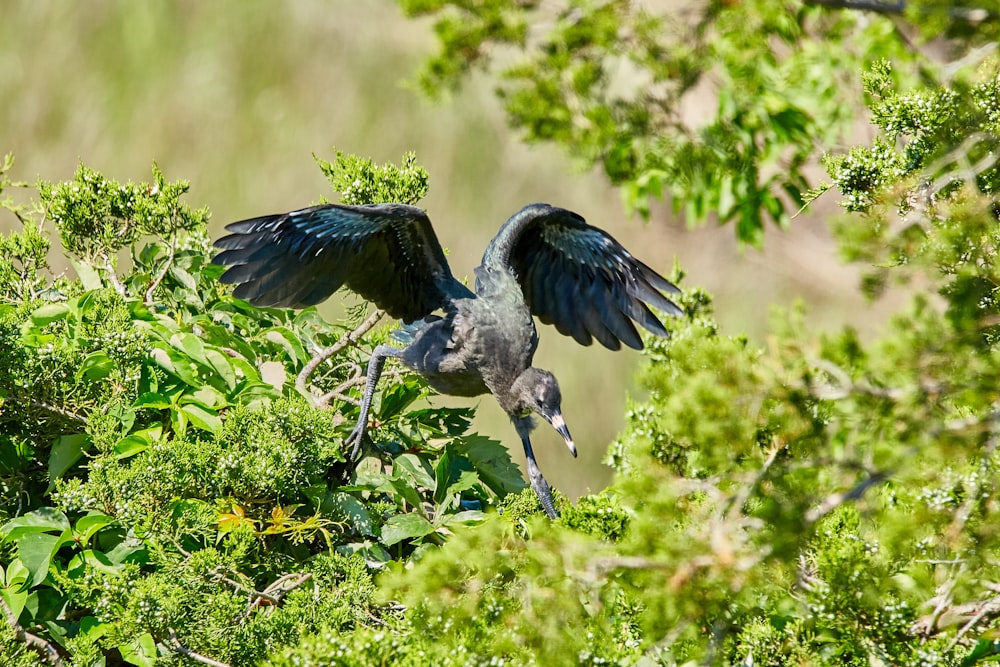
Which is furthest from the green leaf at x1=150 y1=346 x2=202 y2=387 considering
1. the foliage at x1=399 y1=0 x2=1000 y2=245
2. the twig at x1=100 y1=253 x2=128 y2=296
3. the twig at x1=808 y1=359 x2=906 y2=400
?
the foliage at x1=399 y1=0 x2=1000 y2=245

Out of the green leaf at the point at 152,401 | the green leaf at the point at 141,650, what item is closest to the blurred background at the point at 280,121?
the green leaf at the point at 152,401

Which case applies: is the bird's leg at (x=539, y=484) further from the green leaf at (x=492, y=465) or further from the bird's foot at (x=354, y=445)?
the bird's foot at (x=354, y=445)

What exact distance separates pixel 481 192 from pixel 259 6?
2005mm

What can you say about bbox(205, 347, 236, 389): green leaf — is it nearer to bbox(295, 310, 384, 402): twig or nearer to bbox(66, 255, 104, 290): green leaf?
bbox(295, 310, 384, 402): twig

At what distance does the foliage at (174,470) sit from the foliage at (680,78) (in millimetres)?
1887

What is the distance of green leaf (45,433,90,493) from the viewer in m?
2.48

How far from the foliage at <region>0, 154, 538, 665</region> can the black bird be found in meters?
0.23

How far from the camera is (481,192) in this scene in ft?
22.7

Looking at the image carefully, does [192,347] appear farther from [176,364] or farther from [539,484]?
[539,484]

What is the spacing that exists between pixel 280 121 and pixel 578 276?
11.9 feet

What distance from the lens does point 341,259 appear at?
3363 mm

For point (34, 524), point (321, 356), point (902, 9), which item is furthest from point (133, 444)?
point (902, 9)

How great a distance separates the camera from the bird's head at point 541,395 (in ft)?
11.1

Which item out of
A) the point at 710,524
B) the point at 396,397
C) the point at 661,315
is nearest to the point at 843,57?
the point at 661,315
